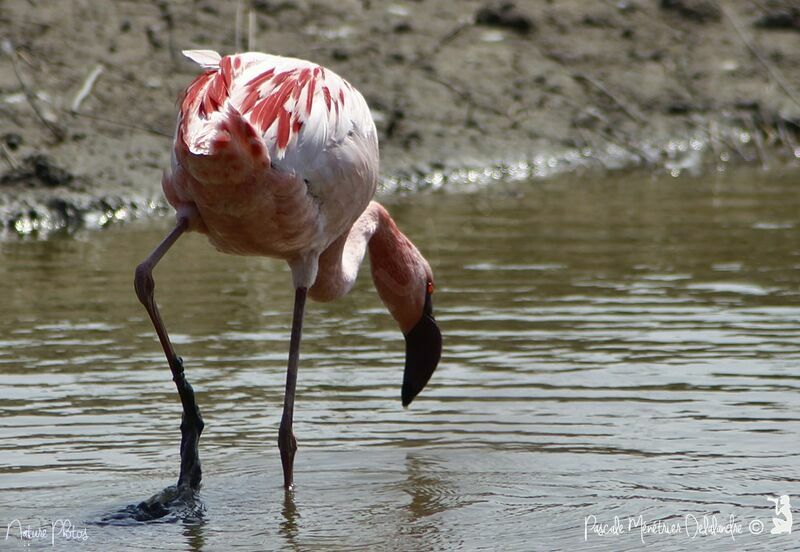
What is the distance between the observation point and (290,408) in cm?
587

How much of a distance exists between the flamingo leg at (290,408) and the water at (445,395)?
0.28 ft

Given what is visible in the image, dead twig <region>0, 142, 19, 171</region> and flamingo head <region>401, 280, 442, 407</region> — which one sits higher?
flamingo head <region>401, 280, 442, 407</region>

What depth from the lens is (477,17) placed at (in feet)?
50.1

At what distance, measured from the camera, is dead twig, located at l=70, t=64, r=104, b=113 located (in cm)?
1233

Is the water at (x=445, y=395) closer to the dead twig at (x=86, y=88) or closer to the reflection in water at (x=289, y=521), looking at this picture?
the reflection in water at (x=289, y=521)

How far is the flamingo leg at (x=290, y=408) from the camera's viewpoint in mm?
5680

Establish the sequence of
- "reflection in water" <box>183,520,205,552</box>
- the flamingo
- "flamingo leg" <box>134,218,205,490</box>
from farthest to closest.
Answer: "flamingo leg" <box>134,218,205,490</box>, the flamingo, "reflection in water" <box>183,520,205,552</box>

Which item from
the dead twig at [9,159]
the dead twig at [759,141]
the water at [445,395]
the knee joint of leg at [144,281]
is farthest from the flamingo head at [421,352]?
the dead twig at [759,141]

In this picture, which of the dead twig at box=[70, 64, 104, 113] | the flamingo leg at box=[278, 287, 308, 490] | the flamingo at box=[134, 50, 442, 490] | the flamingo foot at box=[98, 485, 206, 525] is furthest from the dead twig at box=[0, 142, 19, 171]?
the flamingo foot at box=[98, 485, 206, 525]

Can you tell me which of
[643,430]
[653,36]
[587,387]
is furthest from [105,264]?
[653,36]

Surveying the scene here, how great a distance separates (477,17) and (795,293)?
288 inches

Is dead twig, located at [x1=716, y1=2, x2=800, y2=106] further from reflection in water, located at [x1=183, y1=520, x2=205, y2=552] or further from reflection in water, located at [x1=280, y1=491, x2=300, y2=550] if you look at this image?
reflection in water, located at [x1=183, y1=520, x2=205, y2=552]

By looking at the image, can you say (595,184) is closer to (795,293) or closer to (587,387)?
(795,293)

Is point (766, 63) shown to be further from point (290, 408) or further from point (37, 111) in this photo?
point (290, 408)
